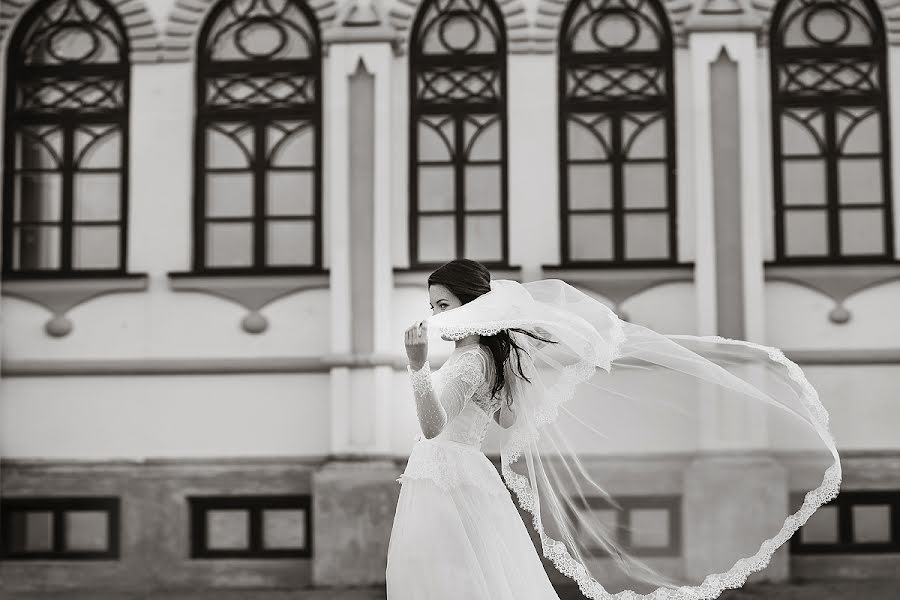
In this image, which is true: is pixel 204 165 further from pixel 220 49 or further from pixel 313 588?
pixel 313 588

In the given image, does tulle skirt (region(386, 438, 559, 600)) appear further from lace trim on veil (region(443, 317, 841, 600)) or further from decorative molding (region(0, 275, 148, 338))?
decorative molding (region(0, 275, 148, 338))

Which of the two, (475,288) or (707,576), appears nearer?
(475,288)

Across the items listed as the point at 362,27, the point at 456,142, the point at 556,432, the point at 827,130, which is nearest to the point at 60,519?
the point at 456,142

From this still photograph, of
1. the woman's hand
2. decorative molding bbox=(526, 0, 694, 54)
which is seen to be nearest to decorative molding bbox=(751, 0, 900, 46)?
decorative molding bbox=(526, 0, 694, 54)

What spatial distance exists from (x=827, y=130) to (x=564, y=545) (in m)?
5.86

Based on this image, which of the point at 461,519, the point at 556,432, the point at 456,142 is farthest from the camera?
the point at 456,142

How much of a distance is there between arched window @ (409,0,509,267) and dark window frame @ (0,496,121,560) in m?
3.14

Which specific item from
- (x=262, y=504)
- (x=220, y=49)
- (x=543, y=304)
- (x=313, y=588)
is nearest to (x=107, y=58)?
(x=220, y=49)

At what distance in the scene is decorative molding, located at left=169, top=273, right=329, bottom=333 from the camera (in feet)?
32.3

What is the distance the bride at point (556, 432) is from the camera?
4539 mm

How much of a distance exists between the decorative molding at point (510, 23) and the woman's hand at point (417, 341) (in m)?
6.17

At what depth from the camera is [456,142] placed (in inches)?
393

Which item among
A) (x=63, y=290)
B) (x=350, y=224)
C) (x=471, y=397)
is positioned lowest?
(x=471, y=397)

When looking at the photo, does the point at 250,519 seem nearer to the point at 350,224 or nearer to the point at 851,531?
the point at 350,224
